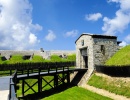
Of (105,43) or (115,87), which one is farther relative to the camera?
(105,43)

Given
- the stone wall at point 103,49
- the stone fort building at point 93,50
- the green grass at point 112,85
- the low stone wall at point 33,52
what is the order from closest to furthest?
1. the green grass at point 112,85
2. the stone fort building at point 93,50
3. the stone wall at point 103,49
4. the low stone wall at point 33,52

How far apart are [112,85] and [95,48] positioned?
352 inches

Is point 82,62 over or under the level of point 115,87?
over

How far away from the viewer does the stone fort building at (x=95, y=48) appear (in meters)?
Answer: 34.3

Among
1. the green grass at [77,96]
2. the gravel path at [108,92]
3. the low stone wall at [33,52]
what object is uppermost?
the low stone wall at [33,52]

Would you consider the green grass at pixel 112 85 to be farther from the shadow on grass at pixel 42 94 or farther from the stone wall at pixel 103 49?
the shadow on grass at pixel 42 94

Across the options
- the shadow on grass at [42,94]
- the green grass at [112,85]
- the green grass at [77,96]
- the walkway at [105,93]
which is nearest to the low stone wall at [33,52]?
the shadow on grass at [42,94]

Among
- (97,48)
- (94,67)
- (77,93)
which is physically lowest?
(77,93)

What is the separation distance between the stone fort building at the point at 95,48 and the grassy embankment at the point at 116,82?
1.25 metres

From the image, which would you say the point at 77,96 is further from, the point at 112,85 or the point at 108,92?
the point at 112,85

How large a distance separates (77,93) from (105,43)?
36.9 ft

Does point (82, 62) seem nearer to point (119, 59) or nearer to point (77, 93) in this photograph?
point (119, 59)

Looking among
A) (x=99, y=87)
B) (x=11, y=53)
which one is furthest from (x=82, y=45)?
(x=11, y=53)

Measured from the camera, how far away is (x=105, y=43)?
3553 cm
